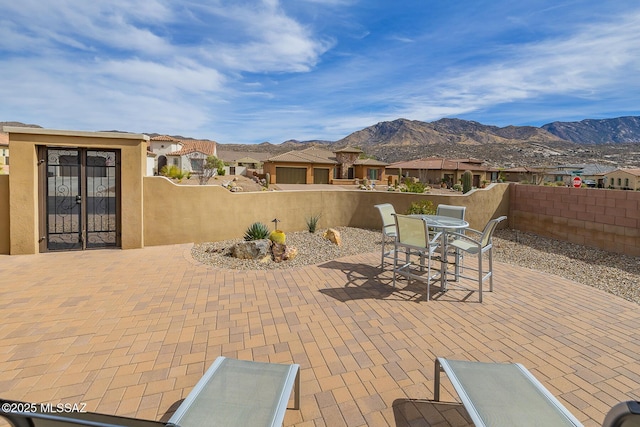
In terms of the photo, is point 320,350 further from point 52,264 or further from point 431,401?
point 52,264

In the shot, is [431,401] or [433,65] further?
[433,65]

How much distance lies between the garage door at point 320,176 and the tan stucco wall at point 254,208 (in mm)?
25647

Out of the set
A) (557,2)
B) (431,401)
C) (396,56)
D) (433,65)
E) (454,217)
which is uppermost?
(433,65)

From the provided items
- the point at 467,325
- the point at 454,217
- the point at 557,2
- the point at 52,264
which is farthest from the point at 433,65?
the point at 52,264

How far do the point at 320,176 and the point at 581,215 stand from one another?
95.9 ft

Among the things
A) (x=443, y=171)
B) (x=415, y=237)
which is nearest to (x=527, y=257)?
(x=415, y=237)

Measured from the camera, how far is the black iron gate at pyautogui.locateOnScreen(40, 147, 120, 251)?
6.88 meters

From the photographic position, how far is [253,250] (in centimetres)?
668

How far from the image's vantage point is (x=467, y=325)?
3.93 meters

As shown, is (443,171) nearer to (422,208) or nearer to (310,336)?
(422,208)

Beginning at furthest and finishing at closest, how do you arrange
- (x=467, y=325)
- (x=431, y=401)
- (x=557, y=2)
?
(x=557, y=2)
(x=467, y=325)
(x=431, y=401)

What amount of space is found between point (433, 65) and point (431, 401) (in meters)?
22.3

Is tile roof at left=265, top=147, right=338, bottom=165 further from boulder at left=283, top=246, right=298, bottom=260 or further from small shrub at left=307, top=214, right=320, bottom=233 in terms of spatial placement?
boulder at left=283, top=246, right=298, bottom=260

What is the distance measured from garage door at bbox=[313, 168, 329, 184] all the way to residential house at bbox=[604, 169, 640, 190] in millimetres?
27604
